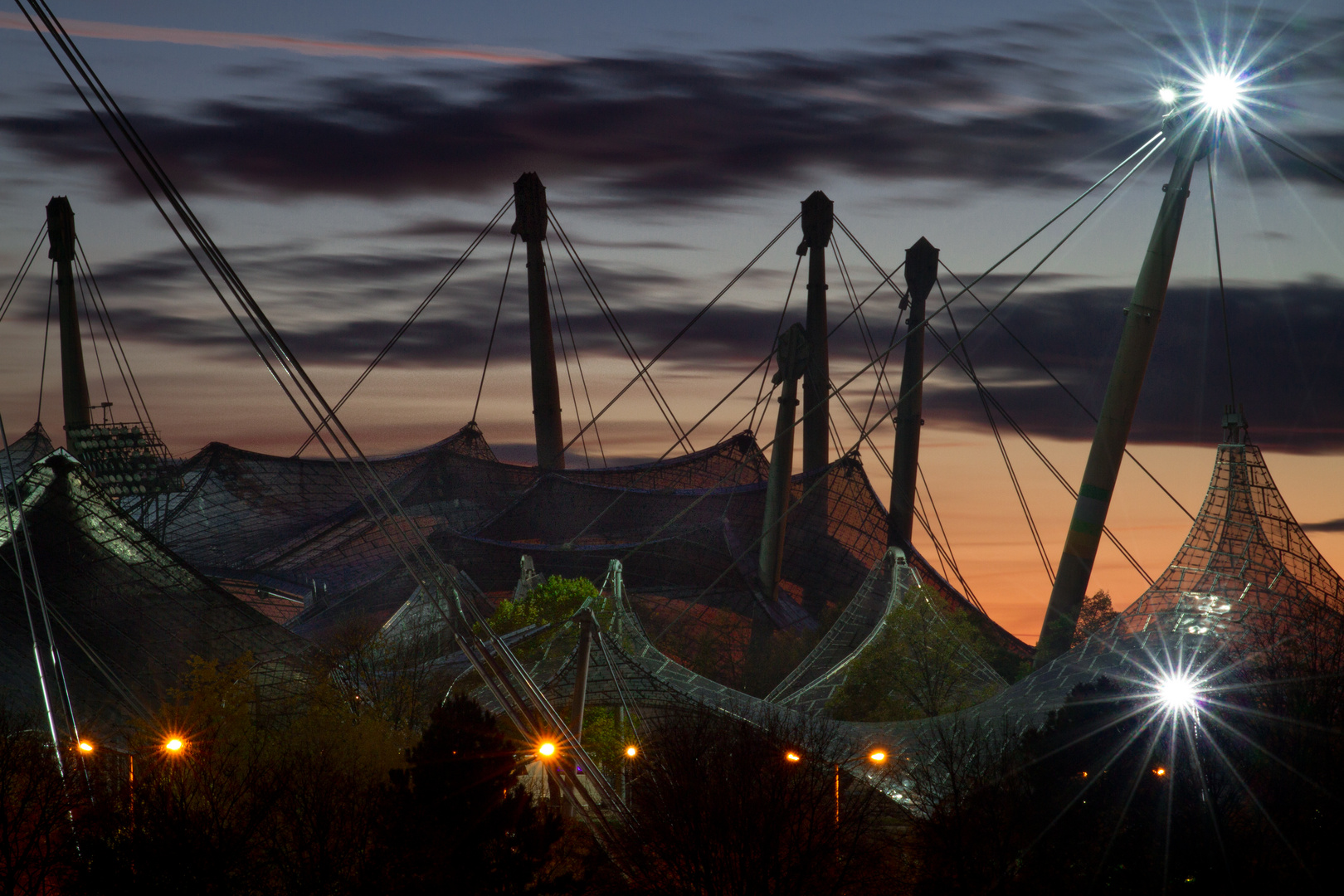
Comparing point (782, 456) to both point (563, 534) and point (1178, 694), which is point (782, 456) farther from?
point (1178, 694)

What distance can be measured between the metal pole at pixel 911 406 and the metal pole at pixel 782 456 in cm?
433

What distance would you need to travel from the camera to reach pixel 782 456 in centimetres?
4866

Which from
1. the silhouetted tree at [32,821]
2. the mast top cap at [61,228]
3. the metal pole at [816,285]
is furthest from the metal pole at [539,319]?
the silhouetted tree at [32,821]

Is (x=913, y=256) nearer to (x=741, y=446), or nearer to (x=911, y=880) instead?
(x=741, y=446)

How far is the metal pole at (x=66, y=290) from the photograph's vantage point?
57031 millimetres

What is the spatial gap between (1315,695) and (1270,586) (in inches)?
291

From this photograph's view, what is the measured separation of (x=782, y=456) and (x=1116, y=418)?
1674cm

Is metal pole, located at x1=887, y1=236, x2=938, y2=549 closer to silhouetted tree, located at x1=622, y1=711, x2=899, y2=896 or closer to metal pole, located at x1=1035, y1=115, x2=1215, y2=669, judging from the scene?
metal pole, located at x1=1035, y1=115, x2=1215, y2=669

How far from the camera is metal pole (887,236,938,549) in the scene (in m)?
50.2

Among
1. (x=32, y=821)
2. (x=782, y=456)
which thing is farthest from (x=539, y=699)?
(x=782, y=456)

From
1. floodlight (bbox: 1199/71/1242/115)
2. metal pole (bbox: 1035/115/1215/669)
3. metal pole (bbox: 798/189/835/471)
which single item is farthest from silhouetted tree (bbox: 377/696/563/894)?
metal pole (bbox: 798/189/835/471)

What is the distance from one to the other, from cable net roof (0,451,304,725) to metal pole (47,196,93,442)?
2416 centimetres

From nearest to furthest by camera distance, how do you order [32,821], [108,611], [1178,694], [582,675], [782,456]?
[32,821], [1178,694], [582,675], [108,611], [782,456]

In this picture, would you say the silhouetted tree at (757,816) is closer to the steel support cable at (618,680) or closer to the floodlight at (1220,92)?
the steel support cable at (618,680)
